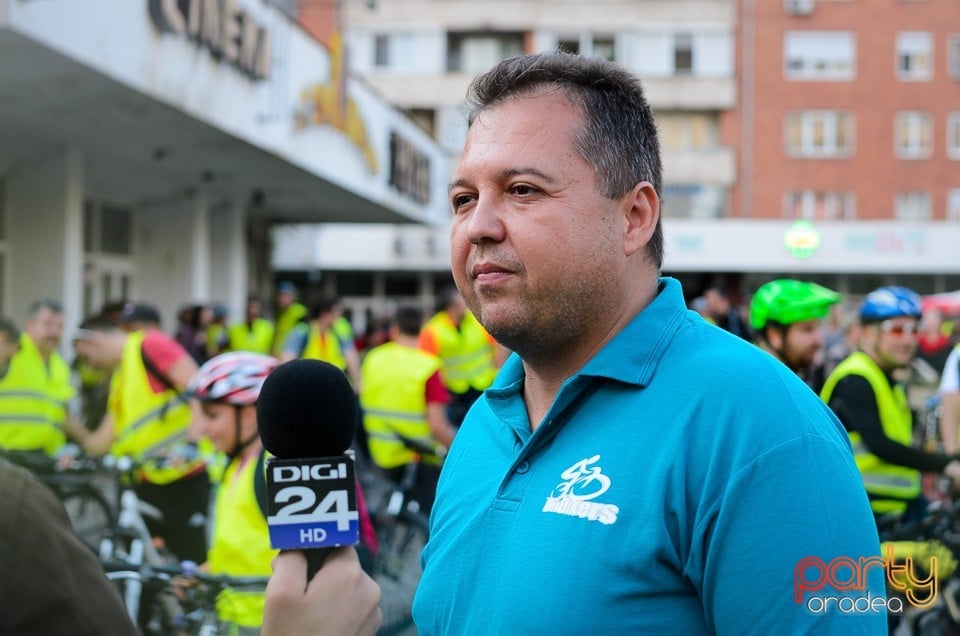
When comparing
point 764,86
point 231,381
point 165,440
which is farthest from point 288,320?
point 764,86

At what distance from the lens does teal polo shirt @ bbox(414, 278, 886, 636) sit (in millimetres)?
1503

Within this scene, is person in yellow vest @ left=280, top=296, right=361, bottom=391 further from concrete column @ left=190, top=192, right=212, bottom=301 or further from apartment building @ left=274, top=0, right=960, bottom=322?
apartment building @ left=274, top=0, right=960, bottom=322

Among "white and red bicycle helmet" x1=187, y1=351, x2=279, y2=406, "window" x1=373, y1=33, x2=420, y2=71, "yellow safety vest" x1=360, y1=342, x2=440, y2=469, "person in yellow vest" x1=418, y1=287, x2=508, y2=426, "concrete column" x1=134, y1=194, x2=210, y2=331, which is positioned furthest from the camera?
"window" x1=373, y1=33, x2=420, y2=71

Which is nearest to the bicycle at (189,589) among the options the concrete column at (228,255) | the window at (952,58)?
the concrete column at (228,255)

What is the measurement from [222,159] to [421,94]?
24.9 metres

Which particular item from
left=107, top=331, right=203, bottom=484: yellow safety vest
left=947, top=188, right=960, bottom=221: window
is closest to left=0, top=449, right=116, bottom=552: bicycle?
left=107, top=331, right=203, bottom=484: yellow safety vest

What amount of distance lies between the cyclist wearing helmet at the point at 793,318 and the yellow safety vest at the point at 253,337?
9080 millimetres

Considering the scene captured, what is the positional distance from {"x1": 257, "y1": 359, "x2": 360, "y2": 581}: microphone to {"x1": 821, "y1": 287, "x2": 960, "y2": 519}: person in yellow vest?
343cm

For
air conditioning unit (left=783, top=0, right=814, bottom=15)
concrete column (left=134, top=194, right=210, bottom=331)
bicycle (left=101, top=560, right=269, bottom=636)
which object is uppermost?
air conditioning unit (left=783, top=0, right=814, bottom=15)

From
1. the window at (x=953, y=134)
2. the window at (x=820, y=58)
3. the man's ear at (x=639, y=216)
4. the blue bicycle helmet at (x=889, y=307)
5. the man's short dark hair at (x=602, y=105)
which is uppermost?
the window at (x=820, y=58)

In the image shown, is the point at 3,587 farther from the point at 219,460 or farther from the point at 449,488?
the point at 219,460

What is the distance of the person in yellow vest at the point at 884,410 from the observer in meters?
4.65

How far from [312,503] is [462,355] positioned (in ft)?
28.6

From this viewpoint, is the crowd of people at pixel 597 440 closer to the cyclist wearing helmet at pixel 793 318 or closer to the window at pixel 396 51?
the cyclist wearing helmet at pixel 793 318
